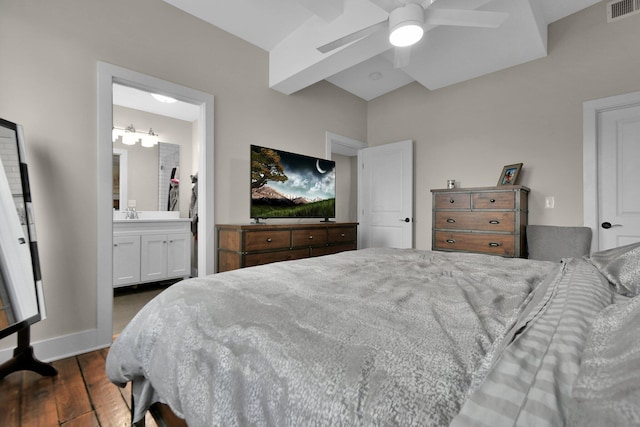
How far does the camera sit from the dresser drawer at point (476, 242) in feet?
9.73

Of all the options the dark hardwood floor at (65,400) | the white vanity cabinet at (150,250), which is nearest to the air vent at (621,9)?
the dark hardwood floor at (65,400)

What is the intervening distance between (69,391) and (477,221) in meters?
3.66

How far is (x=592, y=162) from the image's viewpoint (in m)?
2.80

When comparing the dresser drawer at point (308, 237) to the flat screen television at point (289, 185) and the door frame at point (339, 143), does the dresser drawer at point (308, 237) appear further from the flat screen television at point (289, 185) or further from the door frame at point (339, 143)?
the door frame at point (339, 143)

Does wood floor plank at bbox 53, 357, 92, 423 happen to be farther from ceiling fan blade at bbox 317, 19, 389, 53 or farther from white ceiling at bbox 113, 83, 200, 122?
white ceiling at bbox 113, 83, 200, 122

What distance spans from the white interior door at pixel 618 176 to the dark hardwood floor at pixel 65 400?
3952mm

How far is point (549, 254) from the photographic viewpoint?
9.45 feet

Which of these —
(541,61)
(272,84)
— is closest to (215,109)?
(272,84)

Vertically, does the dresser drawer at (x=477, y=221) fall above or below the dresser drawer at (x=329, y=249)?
above

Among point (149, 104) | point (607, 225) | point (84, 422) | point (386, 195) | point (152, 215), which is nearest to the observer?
point (84, 422)

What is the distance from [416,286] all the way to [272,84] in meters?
3.03

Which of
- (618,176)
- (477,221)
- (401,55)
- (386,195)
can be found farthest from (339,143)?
(618,176)

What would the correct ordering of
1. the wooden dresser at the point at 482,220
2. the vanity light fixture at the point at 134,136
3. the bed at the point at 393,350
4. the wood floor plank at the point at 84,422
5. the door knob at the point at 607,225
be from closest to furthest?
the bed at the point at 393,350 → the wood floor plank at the point at 84,422 → the door knob at the point at 607,225 → the wooden dresser at the point at 482,220 → the vanity light fixture at the point at 134,136

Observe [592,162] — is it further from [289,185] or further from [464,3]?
[289,185]
